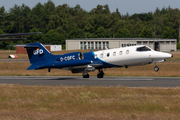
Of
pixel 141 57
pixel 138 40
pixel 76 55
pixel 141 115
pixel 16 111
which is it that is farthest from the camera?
pixel 138 40

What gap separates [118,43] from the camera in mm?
101375

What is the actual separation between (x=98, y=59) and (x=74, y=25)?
5386 inches

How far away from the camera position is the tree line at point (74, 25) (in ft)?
472

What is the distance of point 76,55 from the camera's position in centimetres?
3044

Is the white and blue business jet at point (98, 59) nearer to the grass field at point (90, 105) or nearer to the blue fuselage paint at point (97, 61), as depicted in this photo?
the blue fuselage paint at point (97, 61)

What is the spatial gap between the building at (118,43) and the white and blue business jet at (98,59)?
7091 cm

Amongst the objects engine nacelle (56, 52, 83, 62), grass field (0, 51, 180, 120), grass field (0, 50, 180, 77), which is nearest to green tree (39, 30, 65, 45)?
grass field (0, 50, 180, 77)

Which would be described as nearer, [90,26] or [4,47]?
[4,47]

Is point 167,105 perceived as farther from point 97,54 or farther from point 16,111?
point 97,54

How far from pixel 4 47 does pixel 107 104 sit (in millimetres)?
131254

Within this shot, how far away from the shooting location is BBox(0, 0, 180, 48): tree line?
472 feet

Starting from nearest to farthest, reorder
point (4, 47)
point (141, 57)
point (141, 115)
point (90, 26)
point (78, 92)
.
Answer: point (141, 115)
point (78, 92)
point (141, 57)
point (4, 47)
point (90, 26)

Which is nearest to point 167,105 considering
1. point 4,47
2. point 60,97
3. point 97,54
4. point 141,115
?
point 141,115

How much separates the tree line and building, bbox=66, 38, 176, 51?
2843cm
